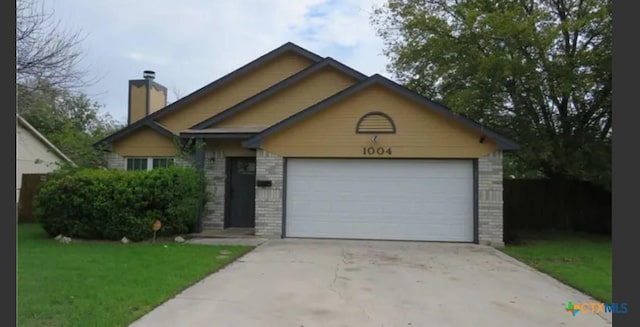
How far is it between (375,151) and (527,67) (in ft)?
14.3

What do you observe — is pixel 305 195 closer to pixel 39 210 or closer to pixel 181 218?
pixel 181 218

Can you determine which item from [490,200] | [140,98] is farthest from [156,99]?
[490,200]

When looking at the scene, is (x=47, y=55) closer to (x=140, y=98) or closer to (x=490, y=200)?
(x=140, y=98)

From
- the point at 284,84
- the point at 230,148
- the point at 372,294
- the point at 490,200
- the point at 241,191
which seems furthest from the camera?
the point at 284,84

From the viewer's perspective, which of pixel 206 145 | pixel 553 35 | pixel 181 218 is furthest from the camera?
pixel 206 145

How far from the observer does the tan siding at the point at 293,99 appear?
14719mm

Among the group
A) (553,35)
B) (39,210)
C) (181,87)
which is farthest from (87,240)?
(181,87)

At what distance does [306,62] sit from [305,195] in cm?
557

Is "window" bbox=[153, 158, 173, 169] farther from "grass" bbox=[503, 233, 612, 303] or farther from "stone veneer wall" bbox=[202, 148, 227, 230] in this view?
"grass" bbox=[503, 233, 612, 303]

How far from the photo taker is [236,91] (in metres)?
15.9

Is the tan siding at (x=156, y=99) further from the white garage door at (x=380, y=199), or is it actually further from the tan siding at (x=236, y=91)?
the white garage door at (x=380, y=199)

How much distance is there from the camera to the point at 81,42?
11.9m

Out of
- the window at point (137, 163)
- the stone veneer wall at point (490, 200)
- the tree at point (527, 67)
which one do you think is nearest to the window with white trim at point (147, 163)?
the window at point (137, 163)

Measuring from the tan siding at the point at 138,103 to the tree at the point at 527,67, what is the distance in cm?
917
